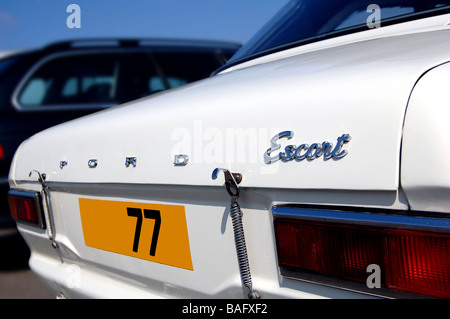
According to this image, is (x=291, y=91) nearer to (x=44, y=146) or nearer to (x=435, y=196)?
(x=435, y=196)

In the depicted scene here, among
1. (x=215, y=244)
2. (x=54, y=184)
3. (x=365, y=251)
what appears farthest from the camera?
(x=54, y=184)

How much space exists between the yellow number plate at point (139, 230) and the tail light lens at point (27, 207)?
0.29 metres

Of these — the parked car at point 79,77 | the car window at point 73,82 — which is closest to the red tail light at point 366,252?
the parked car at point 79,77

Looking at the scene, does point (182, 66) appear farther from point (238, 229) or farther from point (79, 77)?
point (238, 229)

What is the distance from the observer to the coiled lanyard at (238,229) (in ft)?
3.33

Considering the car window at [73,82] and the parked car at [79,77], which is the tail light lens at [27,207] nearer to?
the parked car at [79,77]

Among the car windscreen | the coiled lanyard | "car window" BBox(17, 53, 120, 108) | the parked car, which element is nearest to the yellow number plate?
the coiled lanyard

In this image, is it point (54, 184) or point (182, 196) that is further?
point (54, 184)

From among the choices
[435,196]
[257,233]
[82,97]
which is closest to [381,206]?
Result: [435,196]

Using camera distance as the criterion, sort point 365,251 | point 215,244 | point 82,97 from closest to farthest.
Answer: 1. point 365,251
2. point 215,244
3. point 82,97

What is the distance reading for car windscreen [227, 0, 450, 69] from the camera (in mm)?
1404

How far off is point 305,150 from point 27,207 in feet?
4.14
